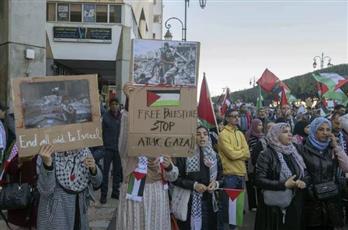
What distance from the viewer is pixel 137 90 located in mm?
4629

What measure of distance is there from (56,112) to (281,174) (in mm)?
2436

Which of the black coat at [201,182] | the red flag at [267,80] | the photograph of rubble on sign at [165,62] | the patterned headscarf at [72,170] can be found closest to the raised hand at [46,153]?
the patterned headscarf at [72,170]

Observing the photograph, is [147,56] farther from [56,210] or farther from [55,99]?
[56,210]

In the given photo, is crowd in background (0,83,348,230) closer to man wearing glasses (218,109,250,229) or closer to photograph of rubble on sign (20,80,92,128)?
photograph of rubble on sign (20,80,92,128)

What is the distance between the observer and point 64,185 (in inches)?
168

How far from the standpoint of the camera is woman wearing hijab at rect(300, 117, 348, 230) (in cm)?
562

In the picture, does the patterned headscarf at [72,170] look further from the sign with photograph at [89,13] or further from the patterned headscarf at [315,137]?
the sign with photograph at [89,13]

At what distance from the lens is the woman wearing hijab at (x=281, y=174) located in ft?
18.1

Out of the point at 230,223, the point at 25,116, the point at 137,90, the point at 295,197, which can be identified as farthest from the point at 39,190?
the point at 230,223

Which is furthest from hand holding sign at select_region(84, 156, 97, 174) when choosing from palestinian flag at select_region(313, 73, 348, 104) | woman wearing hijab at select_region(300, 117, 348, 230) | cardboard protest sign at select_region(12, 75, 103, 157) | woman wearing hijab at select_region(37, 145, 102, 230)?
palestinian flag at select_region(313, 73, 348, 104)

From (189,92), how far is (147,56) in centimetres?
49

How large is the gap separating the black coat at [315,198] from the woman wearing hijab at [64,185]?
7.72ft

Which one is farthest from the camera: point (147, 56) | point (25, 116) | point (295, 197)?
point (295, 197)

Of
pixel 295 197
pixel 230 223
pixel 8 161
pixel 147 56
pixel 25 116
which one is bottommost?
pixel 230 223
